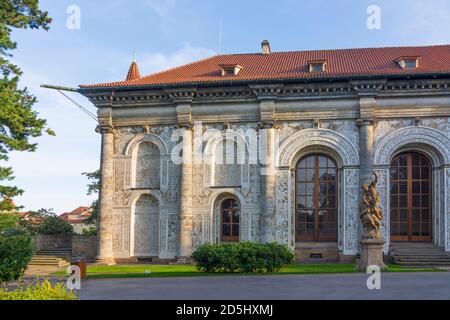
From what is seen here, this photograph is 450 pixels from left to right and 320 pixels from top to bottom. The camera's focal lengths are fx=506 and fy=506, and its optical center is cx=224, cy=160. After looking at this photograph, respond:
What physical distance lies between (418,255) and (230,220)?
9623mm

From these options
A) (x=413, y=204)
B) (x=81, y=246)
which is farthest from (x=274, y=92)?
(x=81, y=246)

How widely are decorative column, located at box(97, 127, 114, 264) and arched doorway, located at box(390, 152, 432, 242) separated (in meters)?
15.0

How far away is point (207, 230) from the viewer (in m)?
26.9

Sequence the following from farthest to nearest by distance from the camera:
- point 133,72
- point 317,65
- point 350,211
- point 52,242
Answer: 1. point 133,72
2. point 52,242
3. point 317,65
4. point 350,211

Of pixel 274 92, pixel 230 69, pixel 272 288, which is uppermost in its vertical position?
pixel 230 69

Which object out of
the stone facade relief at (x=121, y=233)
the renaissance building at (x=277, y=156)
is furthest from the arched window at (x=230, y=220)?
the stone facade relief at (x=121, y=233)

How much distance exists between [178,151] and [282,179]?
582cm

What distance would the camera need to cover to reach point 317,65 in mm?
27625

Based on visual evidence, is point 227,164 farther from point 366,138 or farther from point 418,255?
point 418,255

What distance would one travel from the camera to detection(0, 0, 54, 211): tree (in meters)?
16.5

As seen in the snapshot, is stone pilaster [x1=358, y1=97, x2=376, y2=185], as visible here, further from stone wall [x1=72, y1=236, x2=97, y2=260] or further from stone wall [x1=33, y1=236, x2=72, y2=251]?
stone wall [x1=33, y1=236, x2=72, y2=251]

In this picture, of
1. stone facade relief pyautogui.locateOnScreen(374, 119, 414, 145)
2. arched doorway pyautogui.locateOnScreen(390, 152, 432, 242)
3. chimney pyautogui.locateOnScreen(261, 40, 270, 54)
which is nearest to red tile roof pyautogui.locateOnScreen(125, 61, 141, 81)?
chimney pyautogui.locateOnScreen(261, 40, 270, 54)

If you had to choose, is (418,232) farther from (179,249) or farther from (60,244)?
(60,244)
